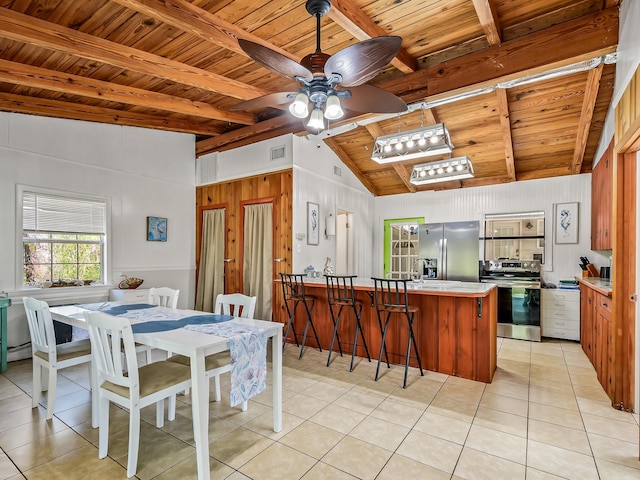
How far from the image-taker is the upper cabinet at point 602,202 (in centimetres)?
365

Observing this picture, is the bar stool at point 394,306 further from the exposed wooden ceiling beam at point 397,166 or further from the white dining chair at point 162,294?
the exposed wooden ceiling beam at point 397,166

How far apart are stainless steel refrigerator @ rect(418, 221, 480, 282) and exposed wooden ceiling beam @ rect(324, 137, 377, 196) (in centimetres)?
143

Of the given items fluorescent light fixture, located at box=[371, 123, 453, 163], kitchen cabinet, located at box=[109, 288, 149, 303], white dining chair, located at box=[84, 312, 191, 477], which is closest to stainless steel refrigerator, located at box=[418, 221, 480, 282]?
fluorescent light fixture, located at box=[371, 123, 453, 163]

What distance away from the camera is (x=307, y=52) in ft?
11.1

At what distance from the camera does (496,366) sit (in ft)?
12.5

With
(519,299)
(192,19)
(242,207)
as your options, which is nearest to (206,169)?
(242,207)

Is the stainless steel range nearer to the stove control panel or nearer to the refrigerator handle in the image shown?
the stove control panel

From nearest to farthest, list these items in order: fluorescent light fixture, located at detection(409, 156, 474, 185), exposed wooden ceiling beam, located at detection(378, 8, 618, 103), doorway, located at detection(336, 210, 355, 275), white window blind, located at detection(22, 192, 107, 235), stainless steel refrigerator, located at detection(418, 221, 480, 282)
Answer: exposed wooden ceiling beam, located at detection(378, 8, 618, 103), white window blind, located at detection(22, 192, 107, 235), fluorescent light fixture, located at detection(409, 156, 474, 185), stainless steel refrigerator, located at detection(418, 221, 480, 282), doorway, located at detection(336, 210, 355, 275)

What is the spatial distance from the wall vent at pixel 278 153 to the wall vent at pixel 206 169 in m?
1.16

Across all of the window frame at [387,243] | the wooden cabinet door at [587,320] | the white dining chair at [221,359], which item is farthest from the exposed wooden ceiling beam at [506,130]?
the white dining chair at [221,359]

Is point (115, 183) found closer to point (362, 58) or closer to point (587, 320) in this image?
point (362, 58)

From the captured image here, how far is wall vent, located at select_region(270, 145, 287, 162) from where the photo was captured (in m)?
5.04

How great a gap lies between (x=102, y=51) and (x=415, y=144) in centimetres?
307

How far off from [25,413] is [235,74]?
3565 mm
